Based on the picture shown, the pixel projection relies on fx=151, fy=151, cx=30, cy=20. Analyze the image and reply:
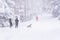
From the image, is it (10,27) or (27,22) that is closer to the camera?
(10,27)

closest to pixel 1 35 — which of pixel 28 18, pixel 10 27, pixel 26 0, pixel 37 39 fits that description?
pixel 10 27

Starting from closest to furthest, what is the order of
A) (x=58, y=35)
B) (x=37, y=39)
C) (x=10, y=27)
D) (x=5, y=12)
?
(x=37, y=39)
(x=58, y=35)
(x=10, y=27)
(x=5, y=12)

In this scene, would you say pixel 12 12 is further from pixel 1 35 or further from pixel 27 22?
pixel 1 35

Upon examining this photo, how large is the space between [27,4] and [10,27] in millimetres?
1545

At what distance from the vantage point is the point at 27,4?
7000mm

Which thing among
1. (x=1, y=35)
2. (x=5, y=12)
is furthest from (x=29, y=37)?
(x=5, y=12)

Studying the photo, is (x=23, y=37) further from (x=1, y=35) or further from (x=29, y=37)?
(x=1, y=35)

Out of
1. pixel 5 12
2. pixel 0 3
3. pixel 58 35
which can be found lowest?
pixel 58 35

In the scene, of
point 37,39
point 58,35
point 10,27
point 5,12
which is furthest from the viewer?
point 5,12

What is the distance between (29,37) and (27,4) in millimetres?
2188

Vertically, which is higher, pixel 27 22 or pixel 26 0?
pixel 26 0

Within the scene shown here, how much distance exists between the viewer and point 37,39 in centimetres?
505

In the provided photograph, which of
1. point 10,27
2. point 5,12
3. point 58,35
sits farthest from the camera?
point 5,12

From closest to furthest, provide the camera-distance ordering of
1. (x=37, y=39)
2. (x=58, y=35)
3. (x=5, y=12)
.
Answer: (x=37, y=39)
(x=58, y=35)
(x=5, y=12)
